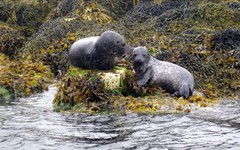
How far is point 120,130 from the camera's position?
610 cm

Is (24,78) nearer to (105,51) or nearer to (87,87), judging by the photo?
(105,51)

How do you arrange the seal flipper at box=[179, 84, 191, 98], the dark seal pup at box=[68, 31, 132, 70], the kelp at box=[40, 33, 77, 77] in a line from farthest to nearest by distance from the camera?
the kelp at box=[40, 33, 77, 77] → the dark seal pup at box=[68, 31, 132, 70] → the seal flipper at box=[179, 84, 191, 98]

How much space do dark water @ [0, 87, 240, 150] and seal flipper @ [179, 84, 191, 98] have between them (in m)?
0.81

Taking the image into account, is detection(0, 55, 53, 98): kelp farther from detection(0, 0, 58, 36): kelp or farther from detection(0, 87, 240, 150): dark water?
detection(0, 0, 58, 36): kelp

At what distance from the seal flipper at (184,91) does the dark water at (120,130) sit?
0.81 metres

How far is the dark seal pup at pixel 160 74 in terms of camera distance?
343 inches

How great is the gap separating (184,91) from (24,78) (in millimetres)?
3465

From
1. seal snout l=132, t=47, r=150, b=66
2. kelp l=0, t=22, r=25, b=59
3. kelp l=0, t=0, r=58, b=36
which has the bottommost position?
seal snout l=132, t=47, r=150, b=66

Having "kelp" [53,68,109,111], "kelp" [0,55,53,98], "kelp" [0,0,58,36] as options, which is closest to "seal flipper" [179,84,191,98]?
"kelp" [53,68,109,111]

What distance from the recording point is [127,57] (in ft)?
29.4

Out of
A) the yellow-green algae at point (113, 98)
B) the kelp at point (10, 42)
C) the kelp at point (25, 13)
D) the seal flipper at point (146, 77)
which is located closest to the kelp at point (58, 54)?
the kelp at point (10, 42)

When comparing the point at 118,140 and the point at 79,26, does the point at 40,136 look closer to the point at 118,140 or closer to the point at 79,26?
the point at 118,140

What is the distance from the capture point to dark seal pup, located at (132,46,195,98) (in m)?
8.72

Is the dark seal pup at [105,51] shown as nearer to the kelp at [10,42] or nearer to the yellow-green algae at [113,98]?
the yellow-green algae at [113,98]
